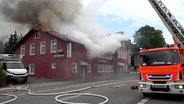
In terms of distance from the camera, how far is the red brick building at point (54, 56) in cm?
3319

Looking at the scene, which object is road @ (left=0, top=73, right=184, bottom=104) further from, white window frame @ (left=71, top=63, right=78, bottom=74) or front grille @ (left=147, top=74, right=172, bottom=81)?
white window frame @ (left=71, top=63, right=78, bottom=74)

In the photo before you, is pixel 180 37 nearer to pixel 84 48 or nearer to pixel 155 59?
pixel 84 48

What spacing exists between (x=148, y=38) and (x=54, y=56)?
29.7 meters

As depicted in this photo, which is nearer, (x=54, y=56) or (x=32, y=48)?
(x=54, y=56)

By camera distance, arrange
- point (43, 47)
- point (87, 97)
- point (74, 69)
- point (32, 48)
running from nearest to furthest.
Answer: point (87, 97) → point (74, 69) → point (43, 47) → point (32, 48)

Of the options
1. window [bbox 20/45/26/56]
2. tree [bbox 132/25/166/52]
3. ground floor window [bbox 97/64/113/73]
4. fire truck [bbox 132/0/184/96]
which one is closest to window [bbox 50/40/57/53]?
window [bbox 20/45/26/56]

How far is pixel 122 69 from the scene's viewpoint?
53.6 metres

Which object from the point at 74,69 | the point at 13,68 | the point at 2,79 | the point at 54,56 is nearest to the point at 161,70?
the point at 2,79

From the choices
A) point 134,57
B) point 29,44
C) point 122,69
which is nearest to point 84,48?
point 29,44

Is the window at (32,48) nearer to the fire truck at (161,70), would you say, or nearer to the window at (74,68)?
the window at (74,68)

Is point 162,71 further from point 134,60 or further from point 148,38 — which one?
point 148,38

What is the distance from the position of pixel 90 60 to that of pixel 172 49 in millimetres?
28396

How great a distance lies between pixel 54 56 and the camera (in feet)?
112

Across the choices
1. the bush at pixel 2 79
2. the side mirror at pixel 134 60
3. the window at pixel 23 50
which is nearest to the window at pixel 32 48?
the window at pixel 23 50
